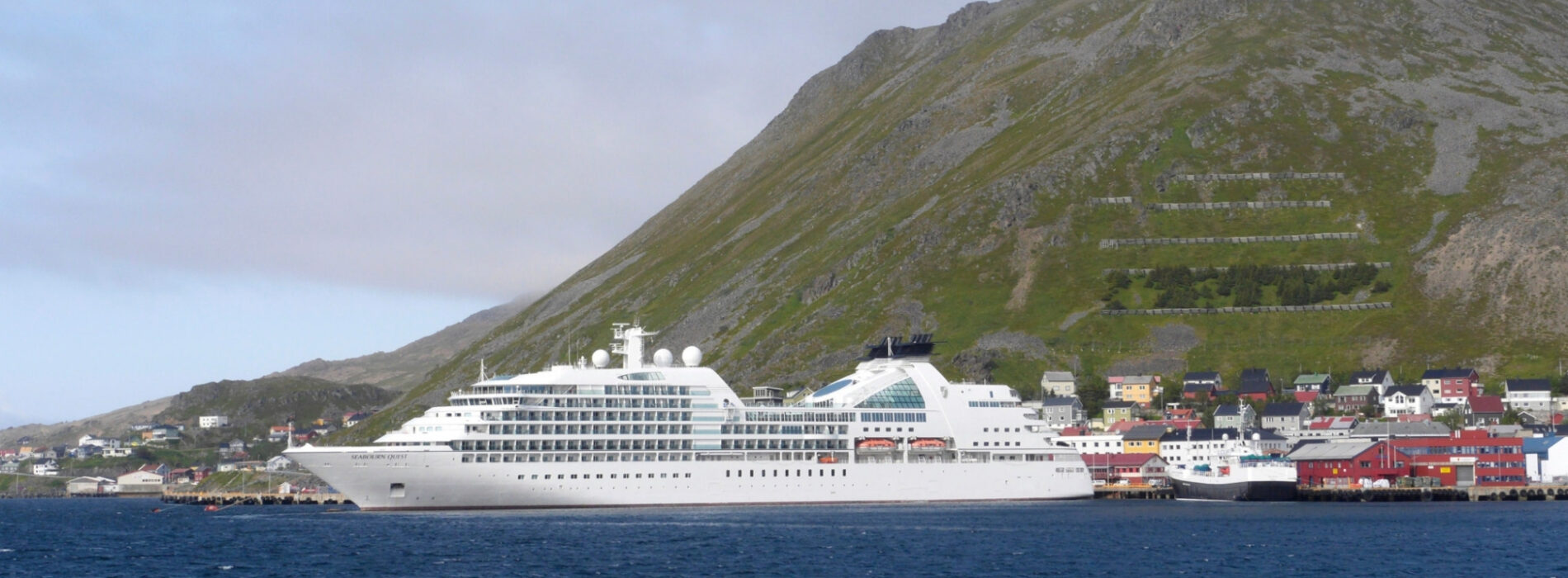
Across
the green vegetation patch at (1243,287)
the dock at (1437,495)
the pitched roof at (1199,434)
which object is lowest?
the dock at (1437,495)

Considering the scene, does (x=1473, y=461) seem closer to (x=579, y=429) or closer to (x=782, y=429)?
(x=782, y=429)

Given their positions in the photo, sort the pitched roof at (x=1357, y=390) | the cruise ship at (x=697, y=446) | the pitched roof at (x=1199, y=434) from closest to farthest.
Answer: the cruise ship at (x=697, y=446) < the pitched roof at (x=1199, y=434) < the pitched roof at (x=1357, y=390)

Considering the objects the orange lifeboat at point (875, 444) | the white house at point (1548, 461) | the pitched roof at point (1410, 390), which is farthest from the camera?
the pitched roof at point (1410, 390)

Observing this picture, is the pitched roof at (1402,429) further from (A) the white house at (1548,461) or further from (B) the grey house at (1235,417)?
(B) the grey house at (1235,417)

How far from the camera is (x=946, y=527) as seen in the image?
3543 inches

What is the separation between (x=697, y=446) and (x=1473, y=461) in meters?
63.1

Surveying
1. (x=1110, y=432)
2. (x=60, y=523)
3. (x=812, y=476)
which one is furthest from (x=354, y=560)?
(x=1110, y=432)

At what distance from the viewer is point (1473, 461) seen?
421ft

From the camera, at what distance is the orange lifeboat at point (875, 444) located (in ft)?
372

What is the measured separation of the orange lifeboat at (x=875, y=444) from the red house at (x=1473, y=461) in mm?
45738

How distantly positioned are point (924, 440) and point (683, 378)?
17.8 meters

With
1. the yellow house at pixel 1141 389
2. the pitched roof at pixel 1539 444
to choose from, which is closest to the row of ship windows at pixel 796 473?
the pitched roof at pixel 1539 444

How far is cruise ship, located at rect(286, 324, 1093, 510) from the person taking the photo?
334 ft

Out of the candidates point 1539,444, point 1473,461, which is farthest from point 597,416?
point 1539,444
